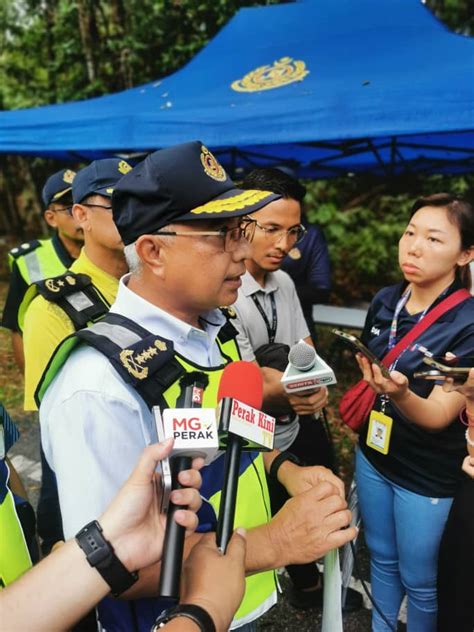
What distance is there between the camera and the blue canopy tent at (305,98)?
3.25m

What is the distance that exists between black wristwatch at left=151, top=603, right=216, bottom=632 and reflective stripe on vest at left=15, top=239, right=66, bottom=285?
7.56 feet

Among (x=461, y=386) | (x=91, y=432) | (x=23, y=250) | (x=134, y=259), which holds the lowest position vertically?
(x=461, y=386)

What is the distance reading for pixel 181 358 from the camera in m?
1.23

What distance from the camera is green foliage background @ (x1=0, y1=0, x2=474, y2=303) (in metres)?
8.74

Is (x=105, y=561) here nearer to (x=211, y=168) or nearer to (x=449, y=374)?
(x=211, y=168)

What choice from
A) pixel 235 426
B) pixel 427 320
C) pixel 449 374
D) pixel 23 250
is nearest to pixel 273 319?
pixel 427 320

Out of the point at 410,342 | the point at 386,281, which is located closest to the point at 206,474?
the point at 410,342

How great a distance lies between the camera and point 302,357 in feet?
4.71

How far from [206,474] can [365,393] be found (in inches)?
43.2

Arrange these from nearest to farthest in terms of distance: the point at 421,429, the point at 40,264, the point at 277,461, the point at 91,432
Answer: the point at 91,432 < the point at 277,461 < the point at 421,429 < the point at 40,264

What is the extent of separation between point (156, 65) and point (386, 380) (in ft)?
30.9

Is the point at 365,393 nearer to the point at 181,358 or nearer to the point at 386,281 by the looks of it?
the point at 181,358

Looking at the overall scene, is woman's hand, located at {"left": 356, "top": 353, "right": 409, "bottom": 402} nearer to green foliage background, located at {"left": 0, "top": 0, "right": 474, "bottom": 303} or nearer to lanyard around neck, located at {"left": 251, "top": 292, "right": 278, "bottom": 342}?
lanyard around neck, located at {"left": 251, "top": 292, "right": 278, "bottom": 342}

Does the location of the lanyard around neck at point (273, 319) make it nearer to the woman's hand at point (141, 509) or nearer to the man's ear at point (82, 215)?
the man's ear at point (82, 215)
